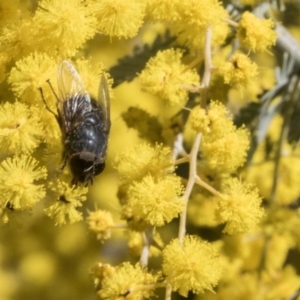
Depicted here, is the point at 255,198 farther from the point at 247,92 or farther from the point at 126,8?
the point at 247,92

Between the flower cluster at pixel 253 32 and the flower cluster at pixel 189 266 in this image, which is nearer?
the flower cluster at pixel 189 266

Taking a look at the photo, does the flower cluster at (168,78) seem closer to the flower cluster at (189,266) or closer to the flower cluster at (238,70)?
the flower cluster at (238,70)

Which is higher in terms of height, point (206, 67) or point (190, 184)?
point (206, 67)

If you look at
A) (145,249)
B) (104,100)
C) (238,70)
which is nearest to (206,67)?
(238,70)

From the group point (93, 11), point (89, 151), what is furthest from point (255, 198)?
point (93, 11)

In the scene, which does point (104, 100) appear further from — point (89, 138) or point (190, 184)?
point (190, 184)

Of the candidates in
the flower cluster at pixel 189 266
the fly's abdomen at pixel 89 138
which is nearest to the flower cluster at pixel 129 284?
the flower cluster at pixel 189 266
